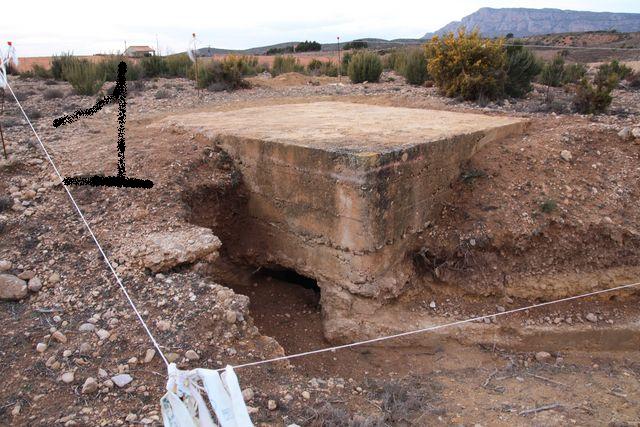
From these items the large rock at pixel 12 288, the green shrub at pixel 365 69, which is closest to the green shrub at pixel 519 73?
the green shrub at pixel 365 69

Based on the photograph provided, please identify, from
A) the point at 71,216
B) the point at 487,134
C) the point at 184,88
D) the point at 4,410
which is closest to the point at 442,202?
the point at 487,134

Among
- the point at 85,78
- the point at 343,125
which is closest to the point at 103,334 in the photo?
the point at 343,125

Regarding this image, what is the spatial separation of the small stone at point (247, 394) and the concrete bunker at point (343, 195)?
1630 mm

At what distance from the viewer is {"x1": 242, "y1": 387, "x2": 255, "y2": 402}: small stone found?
293 centimetres

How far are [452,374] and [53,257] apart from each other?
3.42 metres

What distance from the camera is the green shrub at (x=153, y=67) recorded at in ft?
42.4

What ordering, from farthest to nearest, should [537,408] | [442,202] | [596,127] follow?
1. [596,127]
2. [442,202]
3. [537,408]

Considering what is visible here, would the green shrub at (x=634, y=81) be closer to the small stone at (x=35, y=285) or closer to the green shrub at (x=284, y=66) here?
the green shrub at (x=284, y=66)

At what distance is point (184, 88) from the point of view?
1046cm

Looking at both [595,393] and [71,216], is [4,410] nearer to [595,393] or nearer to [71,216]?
[71,216]

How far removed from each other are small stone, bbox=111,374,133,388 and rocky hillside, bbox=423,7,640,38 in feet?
217

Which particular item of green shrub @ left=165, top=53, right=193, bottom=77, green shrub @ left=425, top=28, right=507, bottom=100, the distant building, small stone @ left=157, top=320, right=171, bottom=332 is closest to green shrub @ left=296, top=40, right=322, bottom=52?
the distant building

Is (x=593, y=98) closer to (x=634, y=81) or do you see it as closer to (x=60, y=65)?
(x=634, y=81)

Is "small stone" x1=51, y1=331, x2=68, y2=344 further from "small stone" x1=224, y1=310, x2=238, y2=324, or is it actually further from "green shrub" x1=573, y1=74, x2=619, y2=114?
"green shrub" x1=573, y1=74, x2=619, y2=114
